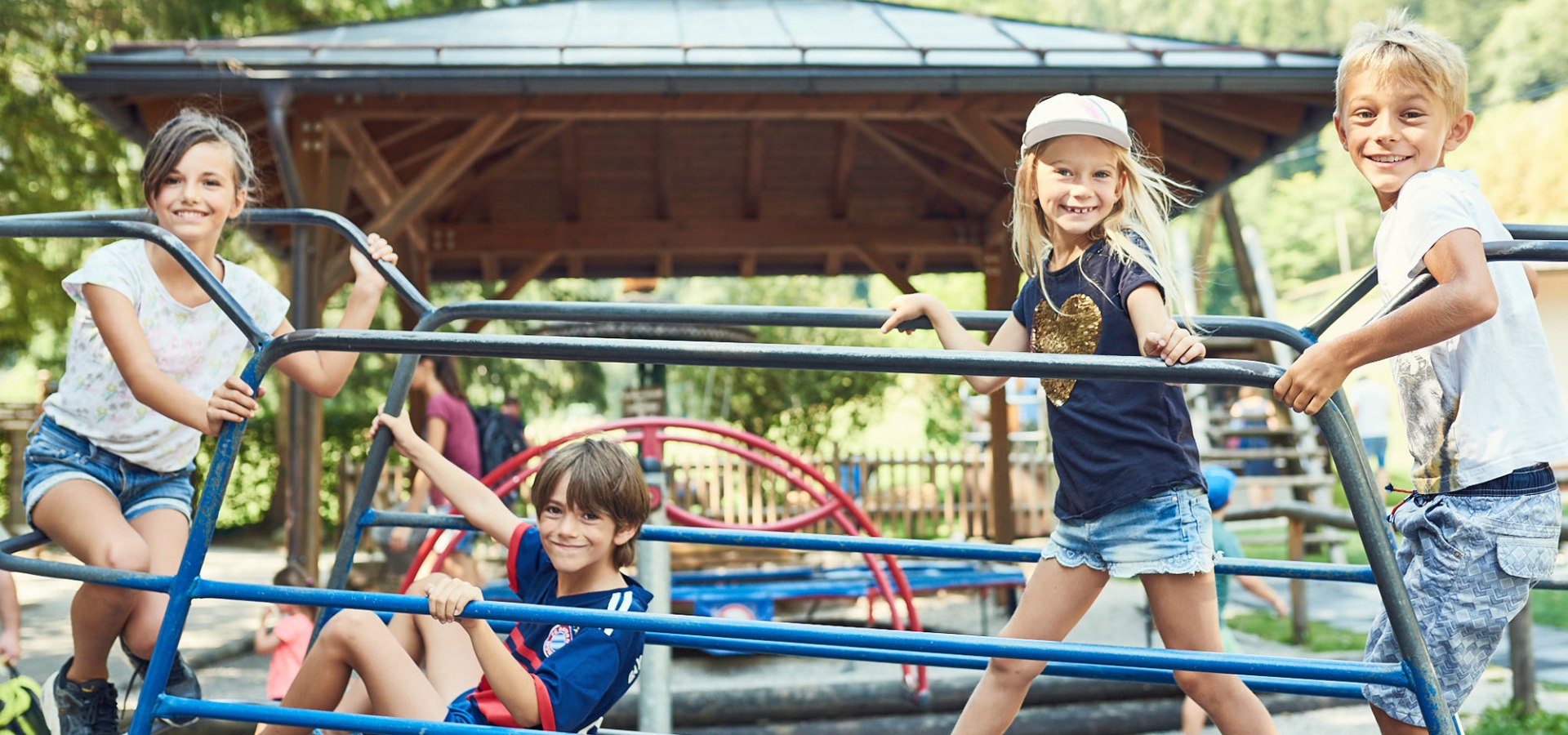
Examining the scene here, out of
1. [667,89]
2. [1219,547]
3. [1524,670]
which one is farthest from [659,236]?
[1524,670]

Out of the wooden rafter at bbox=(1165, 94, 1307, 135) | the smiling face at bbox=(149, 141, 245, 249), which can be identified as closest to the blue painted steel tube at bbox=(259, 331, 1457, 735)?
the smiling face at bbox=(149, 141, 245, 249)

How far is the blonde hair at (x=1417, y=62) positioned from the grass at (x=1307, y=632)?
13.0 feet

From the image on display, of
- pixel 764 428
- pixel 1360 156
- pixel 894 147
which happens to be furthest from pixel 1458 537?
pixel 764 428

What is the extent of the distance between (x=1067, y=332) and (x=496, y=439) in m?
4.37

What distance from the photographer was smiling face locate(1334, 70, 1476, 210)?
190 cm

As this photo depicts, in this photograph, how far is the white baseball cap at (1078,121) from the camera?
2076 mm

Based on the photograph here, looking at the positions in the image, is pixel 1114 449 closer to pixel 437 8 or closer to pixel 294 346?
pixel 294 346

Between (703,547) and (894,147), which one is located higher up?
(894,147)

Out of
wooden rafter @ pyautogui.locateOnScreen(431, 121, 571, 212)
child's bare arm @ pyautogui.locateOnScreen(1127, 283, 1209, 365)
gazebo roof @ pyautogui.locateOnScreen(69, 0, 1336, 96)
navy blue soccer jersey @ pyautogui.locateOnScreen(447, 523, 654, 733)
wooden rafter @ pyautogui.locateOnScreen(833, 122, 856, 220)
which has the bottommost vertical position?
navy blue soccer jersey @ pyautogui.locateOnScreen(447, 523, 654, 733)

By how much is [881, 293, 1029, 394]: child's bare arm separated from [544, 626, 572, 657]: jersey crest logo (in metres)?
0.76

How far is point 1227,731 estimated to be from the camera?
2037mm

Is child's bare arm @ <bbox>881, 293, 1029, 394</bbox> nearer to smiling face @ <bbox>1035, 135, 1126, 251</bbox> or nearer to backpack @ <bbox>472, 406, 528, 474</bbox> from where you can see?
smiling face @ <bbox>1035, 135, 1126, 251</bbox>

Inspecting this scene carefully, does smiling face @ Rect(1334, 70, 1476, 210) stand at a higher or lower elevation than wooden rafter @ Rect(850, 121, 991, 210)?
lower

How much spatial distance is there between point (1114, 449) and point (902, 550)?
563 millimetres
